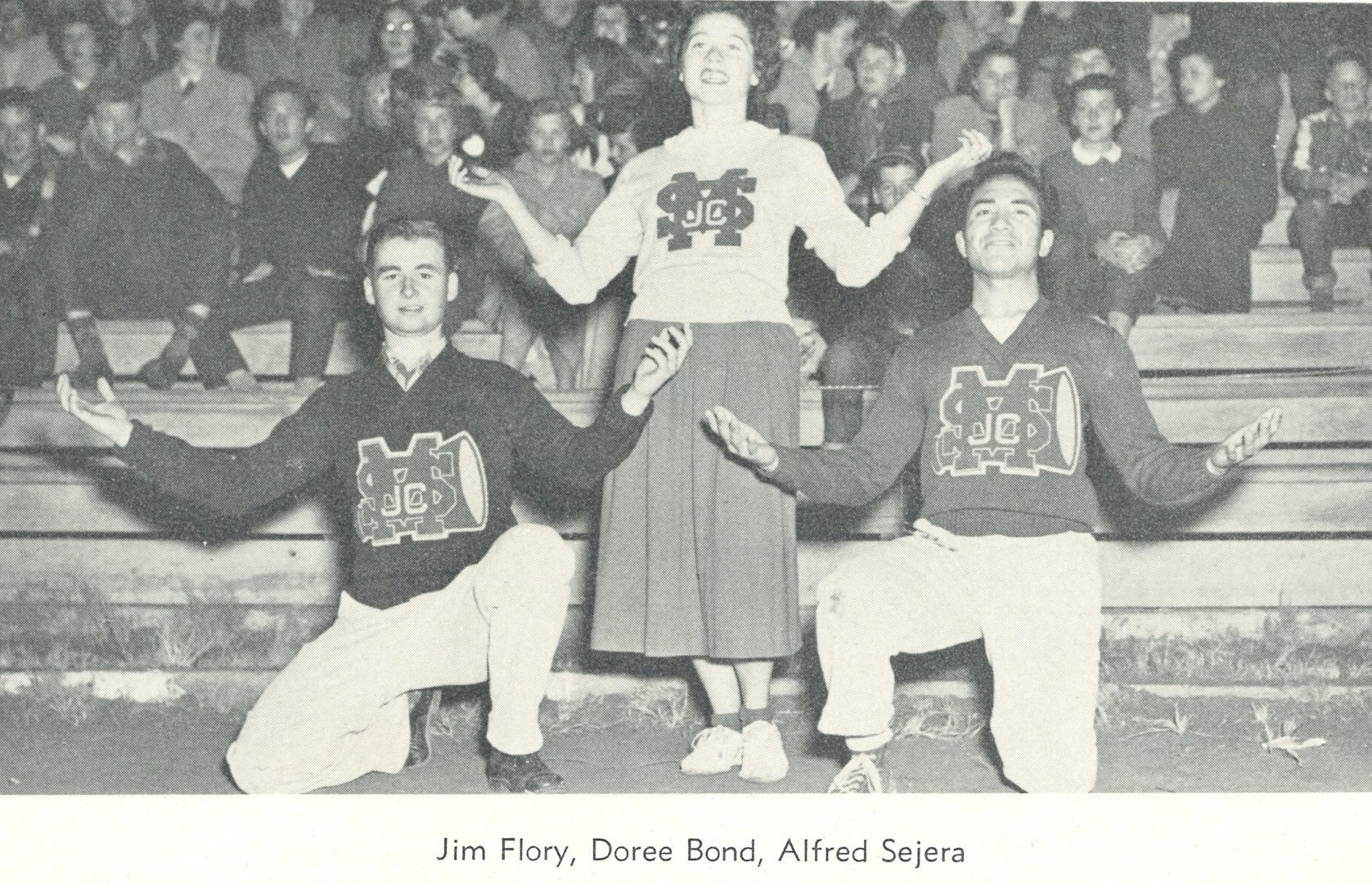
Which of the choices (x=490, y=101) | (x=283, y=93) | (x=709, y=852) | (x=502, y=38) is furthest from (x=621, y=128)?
(x=709, y=852)

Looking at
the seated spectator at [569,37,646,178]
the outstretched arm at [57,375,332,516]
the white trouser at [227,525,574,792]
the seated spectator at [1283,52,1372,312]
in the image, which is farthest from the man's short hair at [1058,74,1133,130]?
the outstretched arm at [57,375,332,516]

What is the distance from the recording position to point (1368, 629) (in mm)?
5215

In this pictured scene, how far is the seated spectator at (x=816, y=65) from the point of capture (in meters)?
7.05

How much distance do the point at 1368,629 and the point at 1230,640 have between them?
0.47m

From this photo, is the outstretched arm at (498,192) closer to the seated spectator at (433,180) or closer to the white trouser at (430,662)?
the white trouser at (430,662)

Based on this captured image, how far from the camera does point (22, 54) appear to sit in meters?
7.85

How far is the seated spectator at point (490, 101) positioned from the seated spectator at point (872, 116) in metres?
1.39

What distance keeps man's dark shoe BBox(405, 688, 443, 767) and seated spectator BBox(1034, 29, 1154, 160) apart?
3.82m

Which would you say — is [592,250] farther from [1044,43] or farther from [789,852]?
[1044,43]

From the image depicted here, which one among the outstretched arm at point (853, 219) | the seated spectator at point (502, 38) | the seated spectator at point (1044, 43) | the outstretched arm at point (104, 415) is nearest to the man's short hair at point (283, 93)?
the seated spectator at point (502, 38)

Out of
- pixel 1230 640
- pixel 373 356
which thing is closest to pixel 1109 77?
pixel 1230 640

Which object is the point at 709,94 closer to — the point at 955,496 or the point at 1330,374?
the point at 955,496

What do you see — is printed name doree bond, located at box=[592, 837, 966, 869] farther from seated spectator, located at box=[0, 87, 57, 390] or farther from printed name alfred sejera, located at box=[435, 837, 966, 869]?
seated spectator, located at box=[0, 87, 57, 390]

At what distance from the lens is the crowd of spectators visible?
20.1 feet
